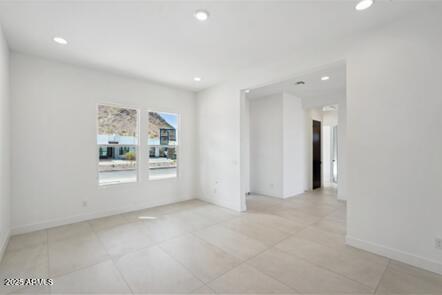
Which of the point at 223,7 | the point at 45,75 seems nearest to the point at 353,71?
the point at 223,7

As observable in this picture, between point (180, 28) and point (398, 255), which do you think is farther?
point (180, 28)

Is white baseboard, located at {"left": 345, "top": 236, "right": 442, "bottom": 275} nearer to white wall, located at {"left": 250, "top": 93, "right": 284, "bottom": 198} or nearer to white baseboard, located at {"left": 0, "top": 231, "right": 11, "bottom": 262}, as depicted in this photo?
white wall, located at {"left": 250, "top": 93, "right": 284, "bottom": 198}

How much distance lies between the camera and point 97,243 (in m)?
2.93

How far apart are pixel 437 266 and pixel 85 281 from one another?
3872mm

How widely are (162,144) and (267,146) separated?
121 inches

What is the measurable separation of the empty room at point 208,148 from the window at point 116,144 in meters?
0.03

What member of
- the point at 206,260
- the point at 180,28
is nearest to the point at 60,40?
the point at 180,28

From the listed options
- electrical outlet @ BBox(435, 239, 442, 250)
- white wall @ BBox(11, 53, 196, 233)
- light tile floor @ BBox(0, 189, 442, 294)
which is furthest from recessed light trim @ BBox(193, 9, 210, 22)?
electrical outlet @ BBox(435, 239, 442, 250)

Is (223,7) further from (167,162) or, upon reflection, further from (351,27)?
(167,162)

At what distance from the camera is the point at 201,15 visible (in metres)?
2.37

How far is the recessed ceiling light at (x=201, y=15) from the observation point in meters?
2.32

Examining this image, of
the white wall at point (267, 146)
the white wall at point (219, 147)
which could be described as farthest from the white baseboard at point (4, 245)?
the white wall at point (267, 146)

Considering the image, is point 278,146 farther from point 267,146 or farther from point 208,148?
point 208,148

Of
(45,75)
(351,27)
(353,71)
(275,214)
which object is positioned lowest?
(275,214)
